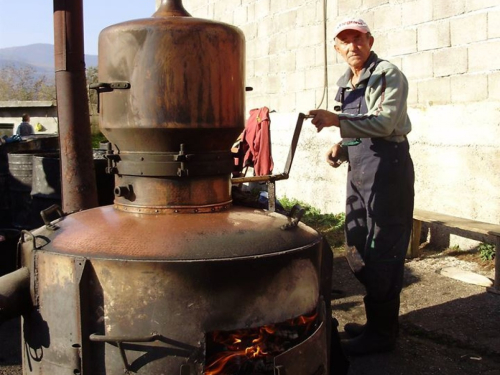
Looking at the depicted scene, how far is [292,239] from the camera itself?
254 cm

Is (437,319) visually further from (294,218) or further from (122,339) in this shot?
(122,339)

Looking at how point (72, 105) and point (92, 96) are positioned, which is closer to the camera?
point (72, 105)

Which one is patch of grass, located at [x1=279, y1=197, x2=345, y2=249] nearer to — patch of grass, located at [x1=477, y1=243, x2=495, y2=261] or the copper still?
patch of grass, located at [x1=477, y1=243, x2=495, y2=261]

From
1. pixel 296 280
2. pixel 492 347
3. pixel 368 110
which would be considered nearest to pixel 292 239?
pixel 296 280

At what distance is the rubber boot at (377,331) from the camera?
3.69m

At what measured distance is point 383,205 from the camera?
349 cm

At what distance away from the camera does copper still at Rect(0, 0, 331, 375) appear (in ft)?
7.41

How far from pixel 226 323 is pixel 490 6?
4472mm

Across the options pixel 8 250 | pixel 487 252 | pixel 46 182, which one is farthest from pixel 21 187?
pixel 487 252

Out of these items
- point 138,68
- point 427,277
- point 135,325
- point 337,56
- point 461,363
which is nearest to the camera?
point 135,325

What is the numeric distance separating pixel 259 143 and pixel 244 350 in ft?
15.5

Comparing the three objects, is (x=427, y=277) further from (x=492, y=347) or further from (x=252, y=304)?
(x=252, y=304)

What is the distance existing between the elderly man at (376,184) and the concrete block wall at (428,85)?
2367mm

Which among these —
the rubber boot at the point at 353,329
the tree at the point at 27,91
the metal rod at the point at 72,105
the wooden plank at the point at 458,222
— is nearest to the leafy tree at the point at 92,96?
the metal rod at the point at 72,105
